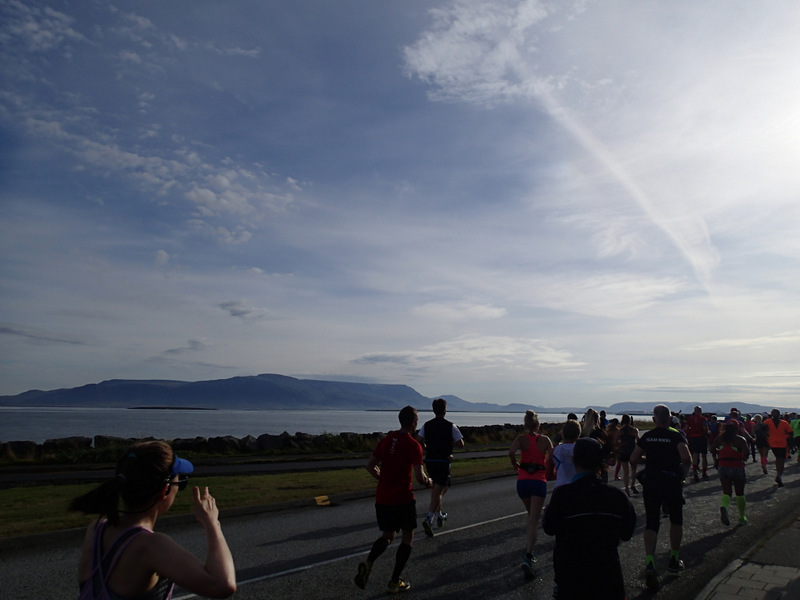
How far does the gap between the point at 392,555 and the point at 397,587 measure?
181cm

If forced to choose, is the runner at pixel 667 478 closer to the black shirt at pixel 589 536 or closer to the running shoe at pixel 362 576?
the running shoe at pixel 362 576

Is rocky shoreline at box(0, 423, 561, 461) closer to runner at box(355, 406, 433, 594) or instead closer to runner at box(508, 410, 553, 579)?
runner at box(508, 410, 553, 579)

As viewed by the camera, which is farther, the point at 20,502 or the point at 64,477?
the point at 64,477

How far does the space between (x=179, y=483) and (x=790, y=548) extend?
29.0ft

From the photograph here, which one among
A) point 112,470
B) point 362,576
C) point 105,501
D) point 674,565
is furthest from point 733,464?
point 112,470

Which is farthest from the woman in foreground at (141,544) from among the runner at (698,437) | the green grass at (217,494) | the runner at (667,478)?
the runner at (698,437)

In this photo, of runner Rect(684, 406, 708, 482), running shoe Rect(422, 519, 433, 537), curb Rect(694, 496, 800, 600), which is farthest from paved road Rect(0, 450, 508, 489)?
curb Rect(694, 496, 800, 600)

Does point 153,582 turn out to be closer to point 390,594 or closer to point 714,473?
point 390,594

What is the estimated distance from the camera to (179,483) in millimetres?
2873

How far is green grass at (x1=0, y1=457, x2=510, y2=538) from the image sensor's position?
10.2m

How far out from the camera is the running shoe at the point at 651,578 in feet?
22.2

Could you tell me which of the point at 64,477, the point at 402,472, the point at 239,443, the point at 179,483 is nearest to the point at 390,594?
the point at 402,472

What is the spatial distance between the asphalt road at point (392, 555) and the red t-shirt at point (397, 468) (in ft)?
3.36

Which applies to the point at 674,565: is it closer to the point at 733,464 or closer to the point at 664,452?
the point at 664,452
